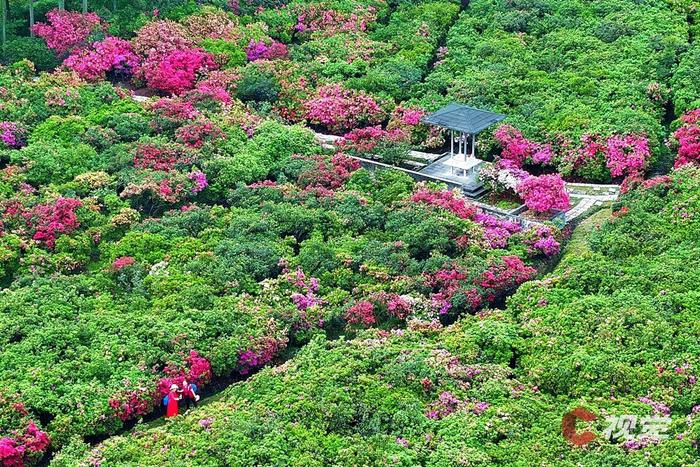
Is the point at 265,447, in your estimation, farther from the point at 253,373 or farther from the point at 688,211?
the point at 688,211

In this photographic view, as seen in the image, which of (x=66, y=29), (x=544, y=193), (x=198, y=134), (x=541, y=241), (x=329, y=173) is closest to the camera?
(x=541, y=241)

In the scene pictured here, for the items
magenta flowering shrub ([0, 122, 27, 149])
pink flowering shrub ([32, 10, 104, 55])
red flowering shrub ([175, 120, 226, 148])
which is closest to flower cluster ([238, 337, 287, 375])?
red flowering shrub ([175, 120, 226, 148])

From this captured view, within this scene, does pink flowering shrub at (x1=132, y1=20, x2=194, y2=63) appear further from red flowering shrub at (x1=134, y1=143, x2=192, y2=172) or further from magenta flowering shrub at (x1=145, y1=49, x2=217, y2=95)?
red flowering shrub at (x1=134, y1=143, x2=192, y2=172)

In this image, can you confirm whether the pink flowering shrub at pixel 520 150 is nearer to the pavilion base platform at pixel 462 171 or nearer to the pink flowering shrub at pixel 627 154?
the pavilion base platform at pixel 462 171

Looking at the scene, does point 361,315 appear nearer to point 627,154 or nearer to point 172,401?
point 172,401

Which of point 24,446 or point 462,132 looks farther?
point 462,132

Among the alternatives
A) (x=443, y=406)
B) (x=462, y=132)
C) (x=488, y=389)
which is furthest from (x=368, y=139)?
(x=443, y=406)
